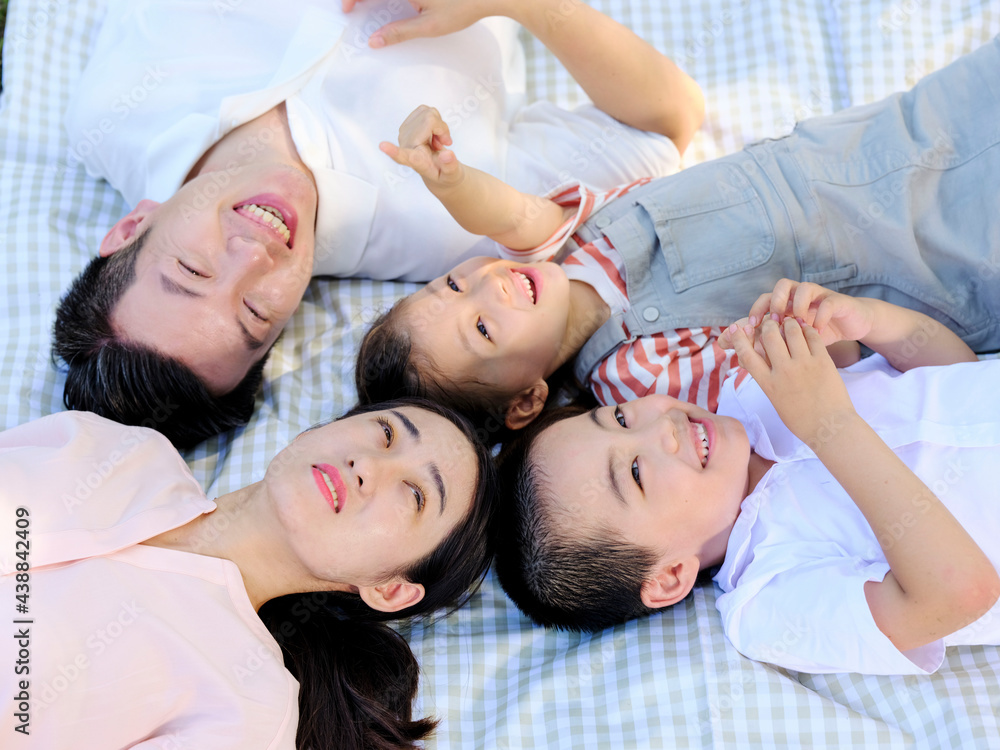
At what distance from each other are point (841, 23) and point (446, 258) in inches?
51.9

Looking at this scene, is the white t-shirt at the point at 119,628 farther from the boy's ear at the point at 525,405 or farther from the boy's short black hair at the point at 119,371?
the boy's ear at the point at 525,405

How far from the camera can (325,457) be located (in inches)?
57.9

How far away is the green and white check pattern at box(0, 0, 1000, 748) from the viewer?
1475 mm

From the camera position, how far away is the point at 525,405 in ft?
6.28

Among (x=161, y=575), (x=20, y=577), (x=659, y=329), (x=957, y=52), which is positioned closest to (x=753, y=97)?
(x=957, y=52)

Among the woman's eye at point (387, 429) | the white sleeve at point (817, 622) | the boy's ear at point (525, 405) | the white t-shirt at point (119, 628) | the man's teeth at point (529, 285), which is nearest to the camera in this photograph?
the white t-shirt at point (119, 628)

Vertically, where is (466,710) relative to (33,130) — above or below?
below

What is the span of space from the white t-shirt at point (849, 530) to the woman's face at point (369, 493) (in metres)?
0.59

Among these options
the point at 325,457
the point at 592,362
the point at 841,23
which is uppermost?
the point at 841,23

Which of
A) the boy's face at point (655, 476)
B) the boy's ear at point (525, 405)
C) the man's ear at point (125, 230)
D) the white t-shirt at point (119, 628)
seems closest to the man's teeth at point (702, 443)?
the boy's face at point (655, 476)

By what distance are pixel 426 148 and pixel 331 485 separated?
718mm

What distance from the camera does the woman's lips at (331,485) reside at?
1424 millimetres

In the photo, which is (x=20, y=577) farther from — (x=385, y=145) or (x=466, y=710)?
(x=385, y=145)

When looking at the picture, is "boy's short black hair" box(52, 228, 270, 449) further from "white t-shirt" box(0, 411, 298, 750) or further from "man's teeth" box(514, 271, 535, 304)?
"man's teeth" box(514, 271, 535, 304)
